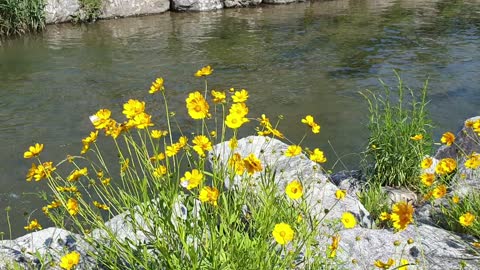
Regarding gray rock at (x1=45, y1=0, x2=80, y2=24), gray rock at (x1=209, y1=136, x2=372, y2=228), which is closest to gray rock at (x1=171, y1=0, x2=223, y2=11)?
gray rock at (x1=45, y1=0, x2=80, y2=24)

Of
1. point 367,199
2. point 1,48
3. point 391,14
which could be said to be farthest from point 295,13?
point 367,199

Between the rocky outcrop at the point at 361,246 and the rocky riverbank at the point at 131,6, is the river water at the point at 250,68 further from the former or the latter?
the rocky outcrop at the point at 361,246

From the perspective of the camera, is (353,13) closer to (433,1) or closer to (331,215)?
(433,1)

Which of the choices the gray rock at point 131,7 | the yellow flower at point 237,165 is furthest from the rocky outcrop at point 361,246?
the gray rock at point 131,7

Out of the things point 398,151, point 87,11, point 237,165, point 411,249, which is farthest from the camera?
point 87,11

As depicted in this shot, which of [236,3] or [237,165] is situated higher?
[236,3]

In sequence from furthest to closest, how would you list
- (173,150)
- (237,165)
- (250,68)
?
(250,68) → (173,150) → (237,165)

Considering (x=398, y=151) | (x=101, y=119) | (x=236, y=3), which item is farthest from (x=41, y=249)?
(x=236, y=3)

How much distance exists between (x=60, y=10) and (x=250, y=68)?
6.29 m

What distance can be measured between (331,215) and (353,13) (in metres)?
11.2

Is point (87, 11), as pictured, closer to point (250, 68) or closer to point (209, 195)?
point (250, 68)

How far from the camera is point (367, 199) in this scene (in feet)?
13.5

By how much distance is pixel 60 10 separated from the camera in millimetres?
13047

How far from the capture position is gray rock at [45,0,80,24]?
506 inches
